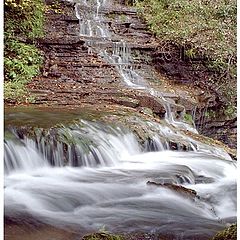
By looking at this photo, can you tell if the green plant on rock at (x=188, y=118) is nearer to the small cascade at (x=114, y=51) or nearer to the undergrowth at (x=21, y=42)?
the small cascade at (x=114, y=51)

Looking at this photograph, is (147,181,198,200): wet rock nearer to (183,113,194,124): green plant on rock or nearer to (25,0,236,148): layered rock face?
(25,0,236,148): layered rock face

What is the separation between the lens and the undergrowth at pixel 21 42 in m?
7.24

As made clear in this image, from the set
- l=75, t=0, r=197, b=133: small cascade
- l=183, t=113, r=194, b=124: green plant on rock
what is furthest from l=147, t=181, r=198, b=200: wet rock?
l=183, t=113, r=194, b=124: green plant on rock

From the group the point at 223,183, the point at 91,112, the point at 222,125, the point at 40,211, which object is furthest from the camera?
the point at 222,125

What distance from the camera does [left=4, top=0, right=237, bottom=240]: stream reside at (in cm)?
316

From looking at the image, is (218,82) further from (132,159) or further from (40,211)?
(40,211)

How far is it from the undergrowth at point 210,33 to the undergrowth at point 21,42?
288cm

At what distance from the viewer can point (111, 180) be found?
410 centimetres

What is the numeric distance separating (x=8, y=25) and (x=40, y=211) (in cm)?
587

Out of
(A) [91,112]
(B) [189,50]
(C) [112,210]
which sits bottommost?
(C) [112,210]

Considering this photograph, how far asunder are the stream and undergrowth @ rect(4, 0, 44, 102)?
2015 millimetres

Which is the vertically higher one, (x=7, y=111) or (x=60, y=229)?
(x=7, y=111)

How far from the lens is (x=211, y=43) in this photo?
30.1 ft

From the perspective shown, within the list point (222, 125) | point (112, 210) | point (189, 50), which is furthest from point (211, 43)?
point (112, 210)
